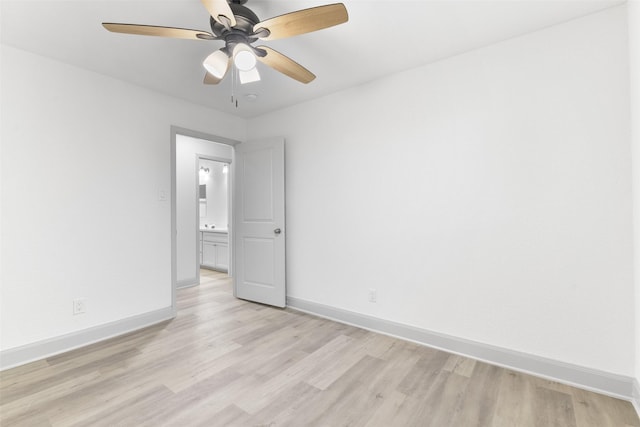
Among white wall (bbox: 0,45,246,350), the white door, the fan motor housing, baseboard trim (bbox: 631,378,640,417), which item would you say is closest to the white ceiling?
the fan motor housing

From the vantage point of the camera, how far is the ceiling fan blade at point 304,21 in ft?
4.60

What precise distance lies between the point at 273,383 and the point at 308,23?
2.28 metres

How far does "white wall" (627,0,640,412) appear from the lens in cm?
168

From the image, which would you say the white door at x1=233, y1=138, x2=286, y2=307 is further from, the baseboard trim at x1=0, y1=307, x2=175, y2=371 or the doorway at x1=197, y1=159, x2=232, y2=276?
the doorway at x1=197, y1=159, x2=232, y2=276

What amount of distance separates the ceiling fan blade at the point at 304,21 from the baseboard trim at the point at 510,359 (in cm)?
250

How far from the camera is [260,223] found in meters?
3.74

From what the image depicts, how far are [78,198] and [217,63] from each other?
75.2 inches

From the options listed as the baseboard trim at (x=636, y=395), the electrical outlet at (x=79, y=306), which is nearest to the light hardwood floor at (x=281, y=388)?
the baseboard trim at (x=636, y=395)

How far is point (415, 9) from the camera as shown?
6.12 ft

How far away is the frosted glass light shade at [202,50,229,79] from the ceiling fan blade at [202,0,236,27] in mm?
247

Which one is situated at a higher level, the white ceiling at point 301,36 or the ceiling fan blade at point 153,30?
the white ceiling at point 301,36

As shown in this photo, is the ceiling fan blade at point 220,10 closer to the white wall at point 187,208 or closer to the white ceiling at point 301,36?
the white ceiling at point 301,36

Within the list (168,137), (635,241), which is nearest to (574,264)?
(635,241)

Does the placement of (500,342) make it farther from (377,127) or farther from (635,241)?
(377,127)
